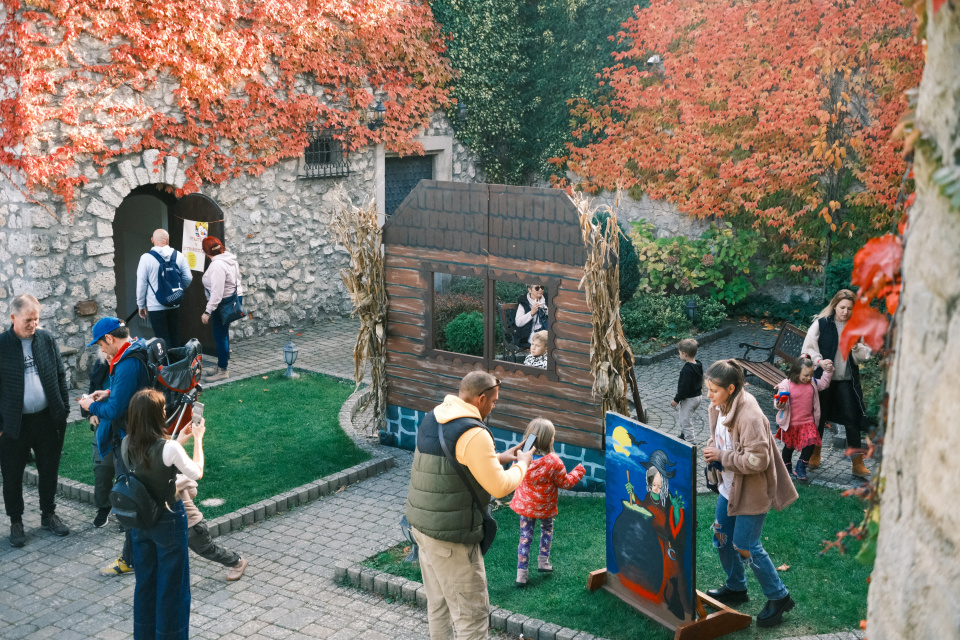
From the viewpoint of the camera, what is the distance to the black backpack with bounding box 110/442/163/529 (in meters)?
4.90

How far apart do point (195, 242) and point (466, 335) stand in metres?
4.66

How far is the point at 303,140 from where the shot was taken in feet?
45.0

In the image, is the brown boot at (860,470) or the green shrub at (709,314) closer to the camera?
the brown boot at (860,470)

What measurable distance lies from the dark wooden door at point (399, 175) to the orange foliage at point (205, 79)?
0.48 m

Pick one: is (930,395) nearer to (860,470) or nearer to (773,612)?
(773,612)

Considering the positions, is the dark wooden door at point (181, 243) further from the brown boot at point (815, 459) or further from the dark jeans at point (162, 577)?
the brown boot at point (815, 459)

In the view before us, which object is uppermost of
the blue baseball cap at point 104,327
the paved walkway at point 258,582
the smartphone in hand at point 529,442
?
the blue baseball cap at point 104,327

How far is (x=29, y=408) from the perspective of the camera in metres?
6.83

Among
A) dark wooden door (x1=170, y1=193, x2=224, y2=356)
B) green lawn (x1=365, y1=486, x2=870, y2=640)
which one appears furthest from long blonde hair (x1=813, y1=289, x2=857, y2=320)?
dark wooden door (x1=170, y1=193, x2=224, y2=356)

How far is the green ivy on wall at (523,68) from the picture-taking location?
16328mm

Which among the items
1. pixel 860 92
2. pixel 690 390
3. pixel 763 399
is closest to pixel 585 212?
pixel 690 390

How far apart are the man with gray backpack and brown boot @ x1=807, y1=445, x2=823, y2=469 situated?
7224 mm

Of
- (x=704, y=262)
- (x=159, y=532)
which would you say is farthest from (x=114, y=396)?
(x=704, y=262)

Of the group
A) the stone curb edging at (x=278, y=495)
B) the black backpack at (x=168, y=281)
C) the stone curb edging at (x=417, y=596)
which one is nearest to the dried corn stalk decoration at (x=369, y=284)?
the stone curb edging at (x=278, y=495)
